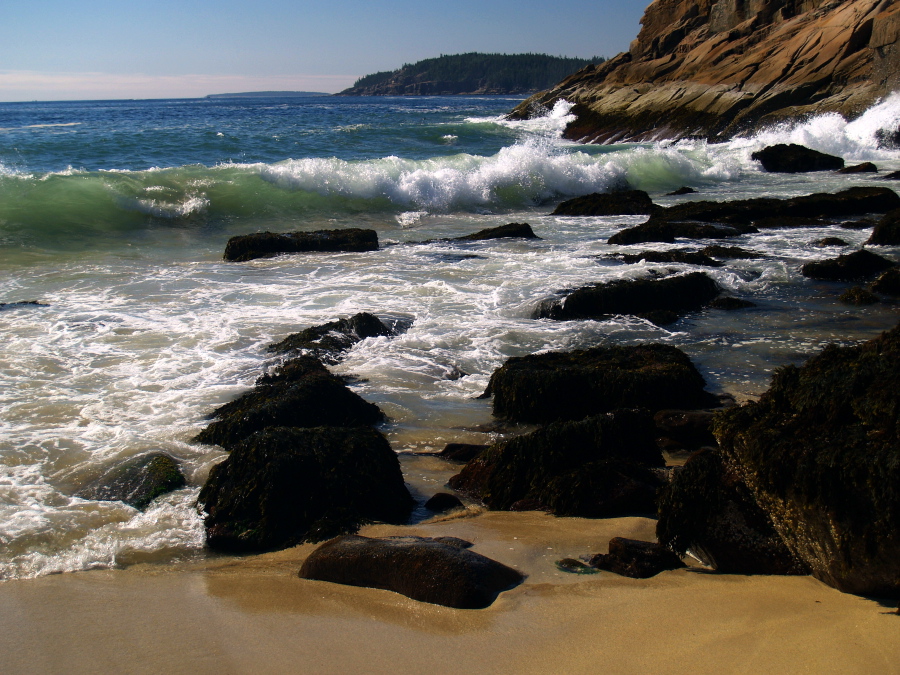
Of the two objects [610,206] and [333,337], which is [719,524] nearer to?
[333,337]

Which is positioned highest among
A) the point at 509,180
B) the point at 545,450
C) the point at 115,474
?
the point at 509,180

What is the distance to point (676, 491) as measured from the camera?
3.13m

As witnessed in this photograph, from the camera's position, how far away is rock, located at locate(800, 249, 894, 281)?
9.48 metres

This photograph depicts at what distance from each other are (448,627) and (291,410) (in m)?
2.62

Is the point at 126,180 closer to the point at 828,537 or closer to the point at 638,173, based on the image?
the point at 638,173

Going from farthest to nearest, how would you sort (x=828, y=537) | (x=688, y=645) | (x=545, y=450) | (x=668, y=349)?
(x=668, y=349)
(x=545, y=450)
(x=828, y=537)
(x=688, y=645)

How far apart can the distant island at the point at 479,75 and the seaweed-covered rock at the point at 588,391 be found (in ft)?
542

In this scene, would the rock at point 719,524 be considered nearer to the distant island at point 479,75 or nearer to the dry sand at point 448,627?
the dry sand at point 448,627

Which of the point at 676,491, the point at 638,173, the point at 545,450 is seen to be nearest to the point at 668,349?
the point at 545,450

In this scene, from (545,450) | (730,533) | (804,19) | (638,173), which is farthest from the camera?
(804,19)

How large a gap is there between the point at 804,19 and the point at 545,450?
3557cm

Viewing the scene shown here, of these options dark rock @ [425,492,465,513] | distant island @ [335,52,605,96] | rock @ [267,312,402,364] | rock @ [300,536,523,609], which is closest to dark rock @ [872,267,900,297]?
rock @ [267,312,402,364]

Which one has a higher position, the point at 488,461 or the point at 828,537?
the point at 828,537

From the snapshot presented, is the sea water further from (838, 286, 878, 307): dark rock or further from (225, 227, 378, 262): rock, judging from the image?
(225, 227, 378, 262): rock
